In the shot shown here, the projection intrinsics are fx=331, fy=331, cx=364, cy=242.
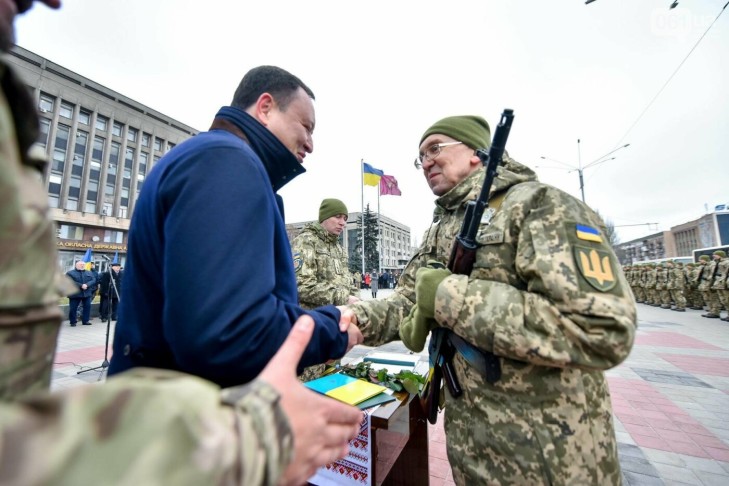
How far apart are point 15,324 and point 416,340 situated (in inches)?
66.6

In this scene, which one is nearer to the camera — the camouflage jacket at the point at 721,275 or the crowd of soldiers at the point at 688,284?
the camouflage jacket at the point at 721,275

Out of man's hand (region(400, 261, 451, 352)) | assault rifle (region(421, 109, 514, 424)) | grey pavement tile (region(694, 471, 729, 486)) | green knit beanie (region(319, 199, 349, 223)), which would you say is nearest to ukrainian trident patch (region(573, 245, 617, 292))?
assault rifle (region(421, 109, 514, 424))

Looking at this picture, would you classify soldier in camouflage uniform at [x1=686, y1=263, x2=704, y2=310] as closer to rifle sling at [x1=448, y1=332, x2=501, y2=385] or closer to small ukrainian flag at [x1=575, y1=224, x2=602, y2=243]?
small ukrainian flag at [x1=575, y1=224, x2=602, y2=243]

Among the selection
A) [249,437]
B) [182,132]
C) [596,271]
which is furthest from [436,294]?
[182,132]

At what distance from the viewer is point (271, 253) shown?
1079mm

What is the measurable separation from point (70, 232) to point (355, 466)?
43226 millimetres

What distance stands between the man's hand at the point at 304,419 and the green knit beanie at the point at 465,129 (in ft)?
6.04

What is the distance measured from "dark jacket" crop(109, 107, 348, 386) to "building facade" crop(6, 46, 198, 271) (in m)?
36.8

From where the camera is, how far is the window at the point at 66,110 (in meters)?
34.9

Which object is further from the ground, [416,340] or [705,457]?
[416,340]

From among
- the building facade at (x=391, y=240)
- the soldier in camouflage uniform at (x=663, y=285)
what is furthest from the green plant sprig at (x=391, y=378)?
the building facade at (x=391, y=240)

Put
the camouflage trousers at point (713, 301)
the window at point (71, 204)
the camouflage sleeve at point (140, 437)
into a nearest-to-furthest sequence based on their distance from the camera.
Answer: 1. the camouflage sleeve at point (140, 437)
2. the camouflage trousers at point (713, 301)
3. the window at point (71, 204)

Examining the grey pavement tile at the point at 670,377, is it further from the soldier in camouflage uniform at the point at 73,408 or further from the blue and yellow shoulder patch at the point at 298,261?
the soldier in camouflage uniform at the point at 73,408

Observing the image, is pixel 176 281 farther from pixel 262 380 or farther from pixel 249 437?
pixel 249 437
